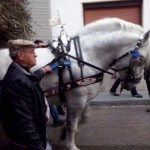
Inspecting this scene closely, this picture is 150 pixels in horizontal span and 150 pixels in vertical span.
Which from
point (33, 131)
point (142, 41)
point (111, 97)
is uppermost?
point (142, 41)

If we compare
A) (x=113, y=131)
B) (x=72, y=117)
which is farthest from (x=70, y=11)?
(x=72, y=117)

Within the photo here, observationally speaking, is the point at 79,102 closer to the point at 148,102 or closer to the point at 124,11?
the point at 148,102

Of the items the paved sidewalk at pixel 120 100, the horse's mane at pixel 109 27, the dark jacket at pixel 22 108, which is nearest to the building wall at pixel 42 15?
the paved sidewalk at pixel 120 100

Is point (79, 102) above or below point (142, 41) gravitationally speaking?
below

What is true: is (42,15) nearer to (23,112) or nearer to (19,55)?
(19,55)

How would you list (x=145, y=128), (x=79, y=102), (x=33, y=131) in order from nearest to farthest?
(x=33, y=131)
(x=79, y=102)
(x=145, y=128)

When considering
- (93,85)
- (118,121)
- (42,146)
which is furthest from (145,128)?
(42,146)

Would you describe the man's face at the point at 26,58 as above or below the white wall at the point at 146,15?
above

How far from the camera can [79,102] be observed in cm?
463

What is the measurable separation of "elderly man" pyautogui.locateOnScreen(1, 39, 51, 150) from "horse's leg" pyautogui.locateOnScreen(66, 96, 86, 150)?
137cm

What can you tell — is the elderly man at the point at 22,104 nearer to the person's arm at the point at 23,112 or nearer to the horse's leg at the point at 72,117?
the person's arm at the point at 23,112

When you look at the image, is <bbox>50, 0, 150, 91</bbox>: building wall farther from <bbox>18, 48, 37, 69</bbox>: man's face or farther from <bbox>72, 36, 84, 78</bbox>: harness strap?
<bbox>18, 48, 37, 69</bbox>: man's face

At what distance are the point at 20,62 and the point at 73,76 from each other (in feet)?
4.81

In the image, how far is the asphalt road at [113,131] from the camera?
18.7 ft
